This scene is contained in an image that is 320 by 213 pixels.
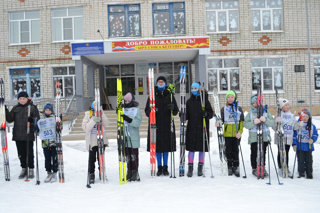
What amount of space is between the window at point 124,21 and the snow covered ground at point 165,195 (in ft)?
31.6

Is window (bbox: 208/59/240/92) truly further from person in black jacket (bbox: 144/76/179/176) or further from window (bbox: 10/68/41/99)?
person in black jacket (bbox: 144/76/179/176)

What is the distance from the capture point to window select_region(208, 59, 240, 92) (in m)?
13.5

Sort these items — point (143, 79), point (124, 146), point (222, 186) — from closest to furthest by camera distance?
point (222, 186)
point (124, 146)
point (143, 79)

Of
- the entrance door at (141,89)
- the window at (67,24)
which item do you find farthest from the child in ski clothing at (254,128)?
the window at (67,24)

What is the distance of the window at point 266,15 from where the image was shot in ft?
44.3

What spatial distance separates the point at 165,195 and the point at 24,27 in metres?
13.3

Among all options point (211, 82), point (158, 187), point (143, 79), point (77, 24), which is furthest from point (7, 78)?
point (158, 187)

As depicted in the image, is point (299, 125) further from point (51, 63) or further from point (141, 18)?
point (51, 63)

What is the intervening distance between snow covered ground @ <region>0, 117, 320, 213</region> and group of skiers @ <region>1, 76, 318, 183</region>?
0.91 feet

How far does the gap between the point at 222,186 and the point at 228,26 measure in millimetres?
10789

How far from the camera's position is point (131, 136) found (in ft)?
15.6

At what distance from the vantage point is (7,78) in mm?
13953

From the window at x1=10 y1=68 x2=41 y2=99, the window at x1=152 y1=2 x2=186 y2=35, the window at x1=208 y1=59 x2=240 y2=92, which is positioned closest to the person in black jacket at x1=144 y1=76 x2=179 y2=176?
the window at x1=208 y1=59 x2=240 y2=92

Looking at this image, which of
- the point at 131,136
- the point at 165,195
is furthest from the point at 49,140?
the point at 165,195
